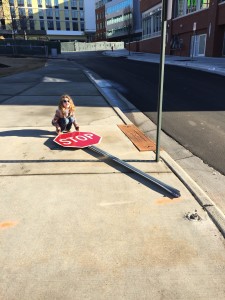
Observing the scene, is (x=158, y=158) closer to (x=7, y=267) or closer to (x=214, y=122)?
(x=7, y=267)

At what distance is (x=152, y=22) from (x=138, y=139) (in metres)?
48.2

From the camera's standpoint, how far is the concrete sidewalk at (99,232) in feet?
7.83

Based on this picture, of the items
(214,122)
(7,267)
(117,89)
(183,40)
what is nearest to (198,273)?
(7,267)

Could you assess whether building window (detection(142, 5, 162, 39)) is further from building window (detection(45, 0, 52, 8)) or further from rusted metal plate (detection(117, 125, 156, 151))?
building window (detection(45, 0, 52, 8))

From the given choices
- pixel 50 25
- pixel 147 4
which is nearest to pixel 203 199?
pixel 147 4

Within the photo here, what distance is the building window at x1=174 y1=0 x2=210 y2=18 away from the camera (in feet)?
105

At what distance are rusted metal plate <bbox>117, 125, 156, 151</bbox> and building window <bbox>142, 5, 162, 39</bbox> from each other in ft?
141

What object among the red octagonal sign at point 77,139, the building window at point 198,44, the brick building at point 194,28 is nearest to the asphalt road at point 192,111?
the red octagonal sign at point 77,139

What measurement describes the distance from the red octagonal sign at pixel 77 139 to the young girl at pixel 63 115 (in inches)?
8.3

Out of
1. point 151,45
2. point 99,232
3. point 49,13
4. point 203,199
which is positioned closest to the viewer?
point 99,232

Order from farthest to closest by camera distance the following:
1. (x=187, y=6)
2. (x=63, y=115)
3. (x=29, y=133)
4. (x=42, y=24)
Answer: (x=42, y=24), (x=187, y=6), (x=29, y=133), (x=63, y=115)

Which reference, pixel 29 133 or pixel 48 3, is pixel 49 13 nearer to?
pixel 48 3

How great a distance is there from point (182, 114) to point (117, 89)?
5.44 m

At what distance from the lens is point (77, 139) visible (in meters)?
5.71
